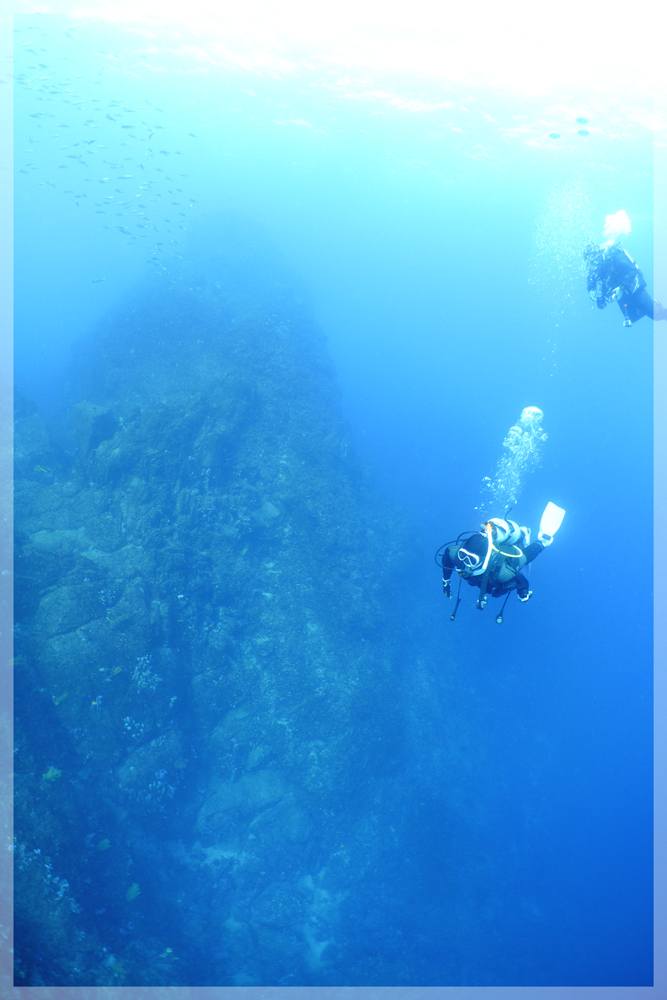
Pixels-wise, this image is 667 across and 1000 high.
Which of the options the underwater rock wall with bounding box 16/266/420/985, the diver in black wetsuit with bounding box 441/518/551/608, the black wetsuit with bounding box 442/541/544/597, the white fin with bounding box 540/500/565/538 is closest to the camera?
the diver in black wetsuit with bounding box 441/518/551/608

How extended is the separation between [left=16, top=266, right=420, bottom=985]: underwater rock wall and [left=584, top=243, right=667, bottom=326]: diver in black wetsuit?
9302 millimetres

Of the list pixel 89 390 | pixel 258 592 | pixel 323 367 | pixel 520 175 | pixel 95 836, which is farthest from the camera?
pixel 520 175

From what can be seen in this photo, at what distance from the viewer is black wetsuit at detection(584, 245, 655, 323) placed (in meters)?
10.7

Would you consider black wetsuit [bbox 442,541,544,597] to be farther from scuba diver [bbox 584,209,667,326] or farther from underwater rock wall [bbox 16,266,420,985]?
scuba diver [bbox 584,209,667,326]

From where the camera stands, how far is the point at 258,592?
518 inches

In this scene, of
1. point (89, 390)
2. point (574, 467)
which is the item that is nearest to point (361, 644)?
point (89, 390)

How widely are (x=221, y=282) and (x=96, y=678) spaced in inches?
754

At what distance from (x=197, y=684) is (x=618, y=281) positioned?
14.1 m

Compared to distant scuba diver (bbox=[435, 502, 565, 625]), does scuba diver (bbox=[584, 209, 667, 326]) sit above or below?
above

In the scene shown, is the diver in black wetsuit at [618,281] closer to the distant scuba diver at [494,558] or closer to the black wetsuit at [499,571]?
the distant scuba diver at [494,558]

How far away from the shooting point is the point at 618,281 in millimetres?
11000

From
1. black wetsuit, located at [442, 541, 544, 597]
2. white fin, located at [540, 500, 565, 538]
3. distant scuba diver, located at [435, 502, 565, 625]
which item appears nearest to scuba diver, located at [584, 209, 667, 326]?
white fin, located at [540, 500, 565, 538]

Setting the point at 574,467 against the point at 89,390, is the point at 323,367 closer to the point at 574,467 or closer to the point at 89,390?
the point at 89,390

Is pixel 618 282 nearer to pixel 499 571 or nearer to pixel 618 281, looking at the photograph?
pixel 618 281
